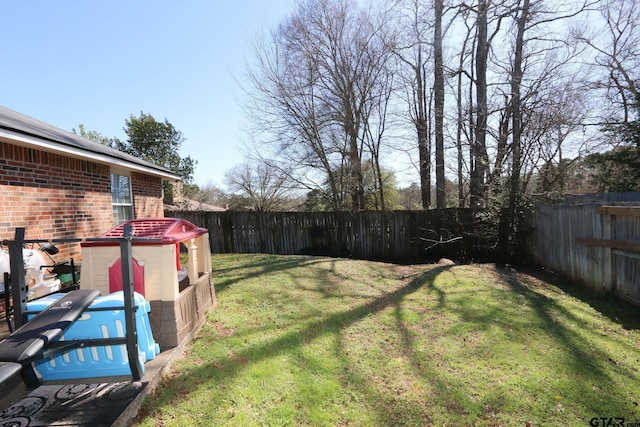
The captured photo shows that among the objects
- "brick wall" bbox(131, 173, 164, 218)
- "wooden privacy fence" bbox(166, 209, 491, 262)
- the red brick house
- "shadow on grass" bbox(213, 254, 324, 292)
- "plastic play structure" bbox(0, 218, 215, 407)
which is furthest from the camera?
"wooden privacy fence" bbox(166, 209, 491, 262)

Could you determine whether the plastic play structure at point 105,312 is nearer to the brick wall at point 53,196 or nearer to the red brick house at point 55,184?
the brick wall at point 53,196

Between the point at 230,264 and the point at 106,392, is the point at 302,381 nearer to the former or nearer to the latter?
the point at 106,392

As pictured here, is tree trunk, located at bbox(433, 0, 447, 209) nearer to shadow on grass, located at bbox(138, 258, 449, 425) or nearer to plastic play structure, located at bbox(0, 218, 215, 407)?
shadow on grass, located at bbox(138, 258, 449, 425)

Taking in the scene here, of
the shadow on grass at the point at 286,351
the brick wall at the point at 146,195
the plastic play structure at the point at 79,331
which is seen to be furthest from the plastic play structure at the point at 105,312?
the brick wall at the point at 146,195

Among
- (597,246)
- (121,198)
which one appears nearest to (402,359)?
(597,246)

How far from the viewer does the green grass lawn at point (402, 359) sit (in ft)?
8.33

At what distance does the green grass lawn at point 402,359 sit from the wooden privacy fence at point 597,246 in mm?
393

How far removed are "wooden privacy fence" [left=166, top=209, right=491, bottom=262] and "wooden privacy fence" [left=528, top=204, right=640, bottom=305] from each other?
2537 mm

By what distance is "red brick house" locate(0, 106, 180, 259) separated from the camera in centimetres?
415

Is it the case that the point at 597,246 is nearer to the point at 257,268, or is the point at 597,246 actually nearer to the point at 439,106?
the point at 257,268

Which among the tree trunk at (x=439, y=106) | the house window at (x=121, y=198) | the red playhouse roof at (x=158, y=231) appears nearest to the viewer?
the red playhouse roof at (x=158, y=231)

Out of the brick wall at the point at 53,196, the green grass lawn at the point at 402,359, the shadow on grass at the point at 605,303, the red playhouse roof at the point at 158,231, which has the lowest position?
the shadow on grass at the point at 605,303

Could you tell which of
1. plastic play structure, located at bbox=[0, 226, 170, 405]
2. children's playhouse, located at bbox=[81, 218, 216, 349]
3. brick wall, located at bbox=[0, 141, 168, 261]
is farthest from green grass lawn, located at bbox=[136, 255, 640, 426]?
brick wall, located at bbox=[0, 141, 168, 261]

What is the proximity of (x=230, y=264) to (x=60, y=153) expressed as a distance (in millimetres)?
3901
